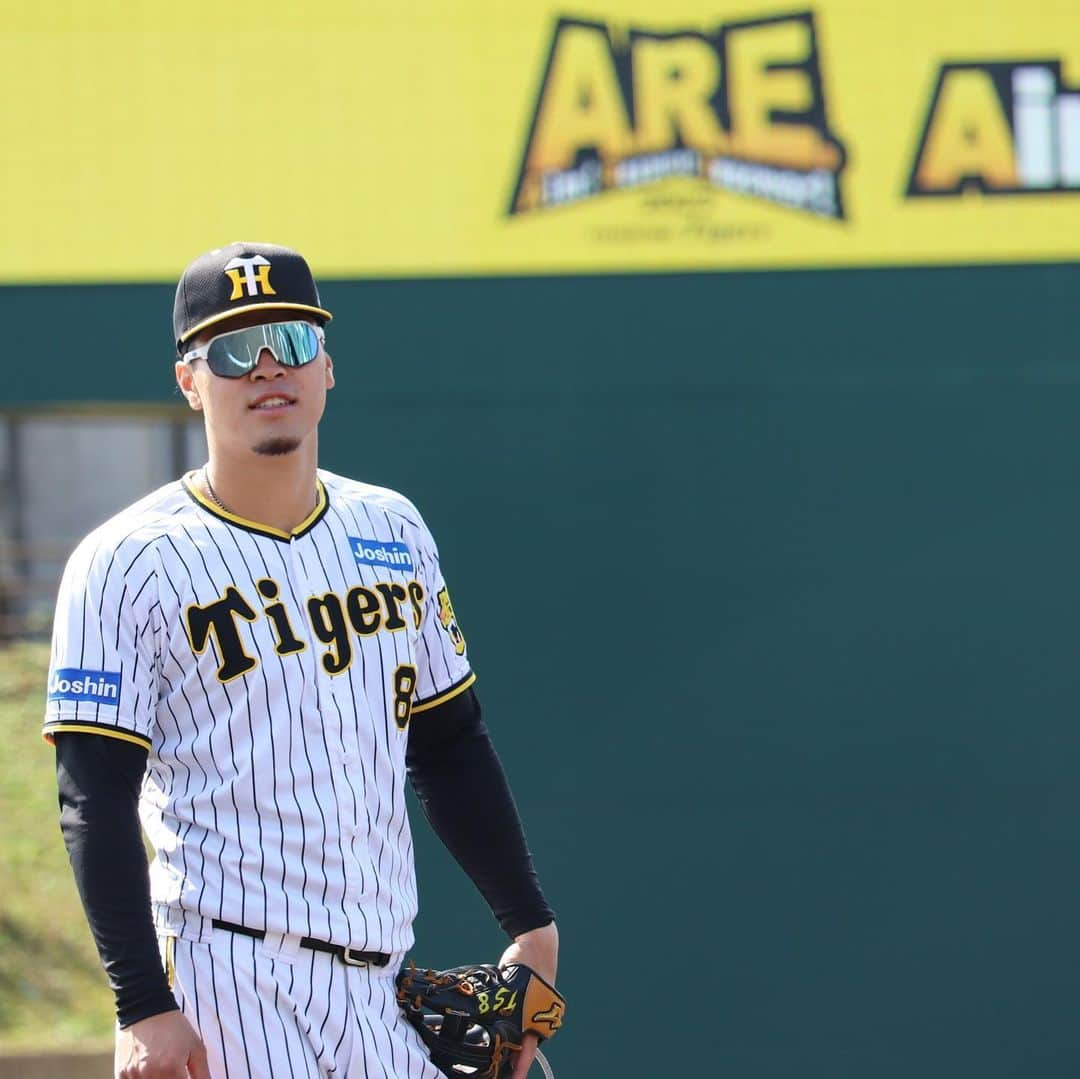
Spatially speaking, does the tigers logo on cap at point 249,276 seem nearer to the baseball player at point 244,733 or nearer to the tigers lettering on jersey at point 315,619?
the baseball player at point 244,733

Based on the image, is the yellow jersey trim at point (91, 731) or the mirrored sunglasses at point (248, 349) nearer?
the yellow jersey trim at point (91, 731)

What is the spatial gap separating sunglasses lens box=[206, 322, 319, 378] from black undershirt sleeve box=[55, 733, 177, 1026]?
1.84 feet

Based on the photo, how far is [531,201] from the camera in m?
4.19

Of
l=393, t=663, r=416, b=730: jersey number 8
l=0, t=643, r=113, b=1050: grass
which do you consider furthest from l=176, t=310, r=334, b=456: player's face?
l=0, t=643, r=113, b=1050: grass

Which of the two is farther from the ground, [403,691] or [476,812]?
[403,691]

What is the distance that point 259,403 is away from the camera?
228 cm

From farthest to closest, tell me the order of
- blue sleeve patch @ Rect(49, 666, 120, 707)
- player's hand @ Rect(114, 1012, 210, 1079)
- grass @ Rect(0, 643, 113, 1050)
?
grass @ Rect(0, 643, 113, 1050) → blue sleeve patch @ Rect(49, 666, 120, 707) → player's hand @ Rect(114, 1012, 210, 1079)

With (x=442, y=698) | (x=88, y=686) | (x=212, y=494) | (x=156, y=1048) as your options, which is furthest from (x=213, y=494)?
(x=156, y=1048)

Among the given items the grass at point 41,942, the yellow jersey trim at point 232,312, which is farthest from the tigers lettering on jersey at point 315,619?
the grass at point 41,942

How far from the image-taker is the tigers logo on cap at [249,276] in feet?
7.54

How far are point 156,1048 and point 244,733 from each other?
1.40ft

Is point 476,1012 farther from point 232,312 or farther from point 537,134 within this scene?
point 537,134

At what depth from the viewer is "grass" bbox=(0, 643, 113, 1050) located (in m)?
4.34

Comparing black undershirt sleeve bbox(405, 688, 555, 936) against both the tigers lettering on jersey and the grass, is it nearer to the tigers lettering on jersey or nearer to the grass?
the tigers lettering on jersey
